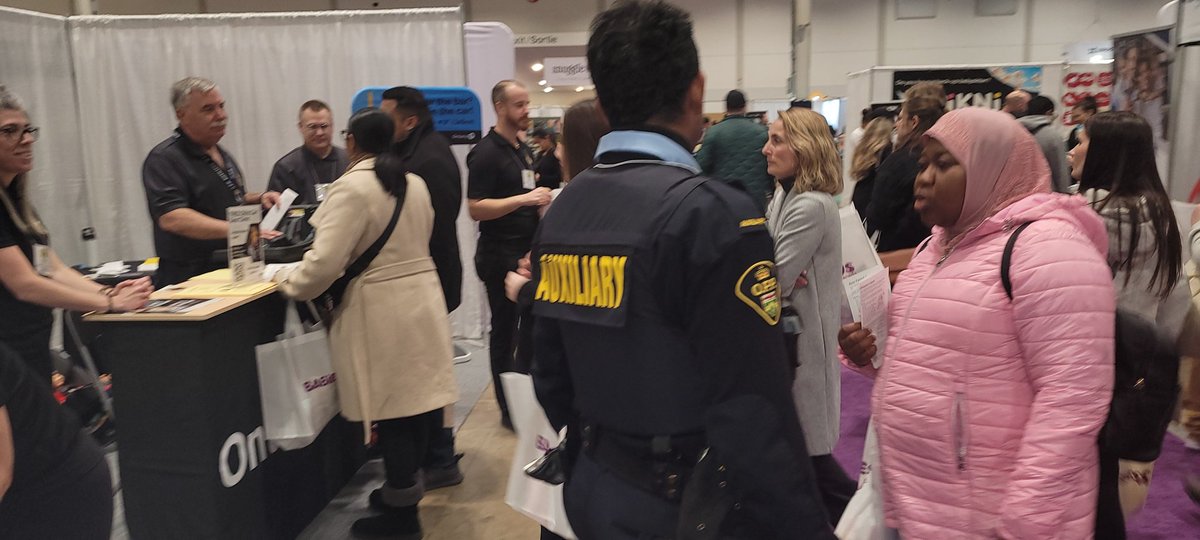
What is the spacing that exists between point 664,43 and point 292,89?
497 cm

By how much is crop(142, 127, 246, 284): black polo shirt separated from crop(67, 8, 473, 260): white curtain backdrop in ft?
6.96

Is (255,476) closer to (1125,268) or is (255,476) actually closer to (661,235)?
(661,235)

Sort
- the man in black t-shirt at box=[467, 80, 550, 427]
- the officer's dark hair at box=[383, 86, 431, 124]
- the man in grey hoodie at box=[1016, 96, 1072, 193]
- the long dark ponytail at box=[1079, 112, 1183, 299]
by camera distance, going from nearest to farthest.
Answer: the long dark ponytail at box=[1079, 112, 1183, 299] → the officer's dark hair at box=[383, 86, 431, 124] → the man in black t-shirt at box=[467, 80, 550, 427] → the man in grey hoodie at box=[1016, 96, 1072, 193]

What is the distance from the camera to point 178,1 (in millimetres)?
14156

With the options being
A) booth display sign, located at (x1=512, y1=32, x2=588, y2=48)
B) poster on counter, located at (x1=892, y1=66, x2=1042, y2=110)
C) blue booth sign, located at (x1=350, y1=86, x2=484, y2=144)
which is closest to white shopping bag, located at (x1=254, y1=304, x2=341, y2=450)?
blue booth sign, located at (x1=350, y1=86, x2=484, y2=144)

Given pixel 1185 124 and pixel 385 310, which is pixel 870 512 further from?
pixel 1185 124

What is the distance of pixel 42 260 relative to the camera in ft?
7.37

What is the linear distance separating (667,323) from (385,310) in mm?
1775

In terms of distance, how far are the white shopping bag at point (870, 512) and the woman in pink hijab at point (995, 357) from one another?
4 centimetres

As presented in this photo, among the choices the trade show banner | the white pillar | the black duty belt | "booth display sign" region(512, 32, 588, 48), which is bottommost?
the black duty belt

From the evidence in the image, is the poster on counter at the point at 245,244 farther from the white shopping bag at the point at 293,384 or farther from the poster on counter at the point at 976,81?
the poster on counter at the point at 976,81

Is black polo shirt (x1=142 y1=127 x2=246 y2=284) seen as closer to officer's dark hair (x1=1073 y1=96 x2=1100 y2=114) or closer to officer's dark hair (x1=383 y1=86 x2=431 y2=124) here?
officer's dark hair (x1=383 y1=86 x2=431 y2=124)

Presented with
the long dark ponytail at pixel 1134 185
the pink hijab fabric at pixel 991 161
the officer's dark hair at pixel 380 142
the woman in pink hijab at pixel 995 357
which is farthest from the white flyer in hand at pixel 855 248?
the officer's dark hair at pixel 380 142

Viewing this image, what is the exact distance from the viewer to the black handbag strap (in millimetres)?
2623
